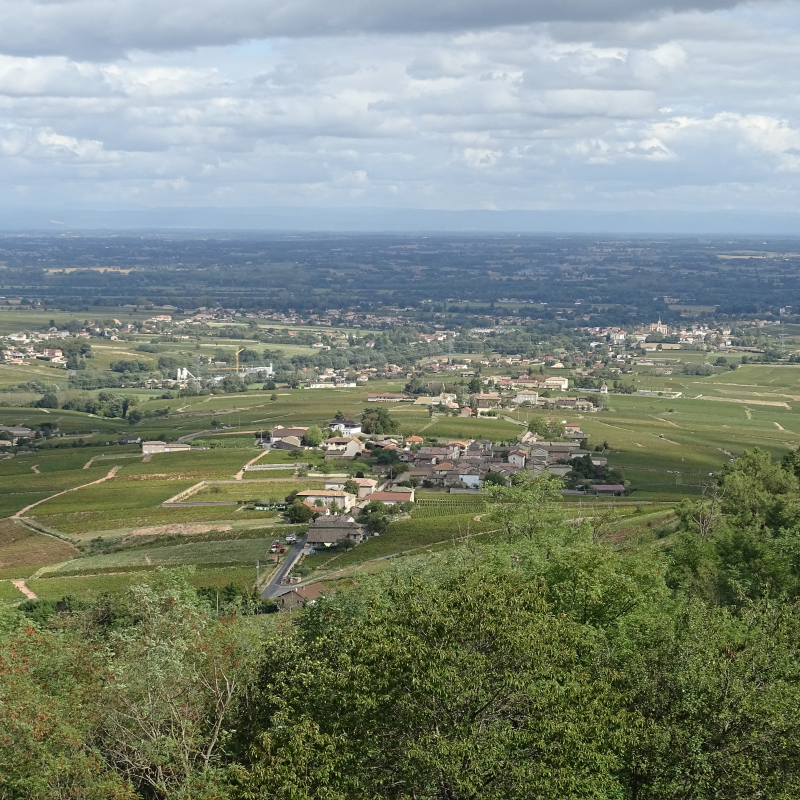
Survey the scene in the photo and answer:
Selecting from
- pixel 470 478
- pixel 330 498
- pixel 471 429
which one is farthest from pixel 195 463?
pixel 471 429

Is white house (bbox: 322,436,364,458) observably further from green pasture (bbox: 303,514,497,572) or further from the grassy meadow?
green pasture (bbox: 303,514,497,572)

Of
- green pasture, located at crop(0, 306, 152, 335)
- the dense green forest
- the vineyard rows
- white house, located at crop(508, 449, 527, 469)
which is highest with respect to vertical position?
the dense green forest

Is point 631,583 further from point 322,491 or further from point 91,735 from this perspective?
point 322,491

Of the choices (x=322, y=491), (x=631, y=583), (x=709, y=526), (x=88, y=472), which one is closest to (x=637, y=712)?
(x=631, y=583)

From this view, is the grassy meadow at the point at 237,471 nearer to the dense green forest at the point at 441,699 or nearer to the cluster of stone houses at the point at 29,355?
the dense green forest at the point at 441,699

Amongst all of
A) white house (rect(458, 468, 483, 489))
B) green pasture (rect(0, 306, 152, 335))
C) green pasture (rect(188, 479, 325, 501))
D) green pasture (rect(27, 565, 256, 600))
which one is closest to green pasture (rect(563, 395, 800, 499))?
white house (rect(458, 468, 483, 489))

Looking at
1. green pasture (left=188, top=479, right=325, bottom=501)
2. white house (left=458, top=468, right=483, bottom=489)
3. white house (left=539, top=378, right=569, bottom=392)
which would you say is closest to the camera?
green pasture (left=188, top=479, right=325, bottom=501)
